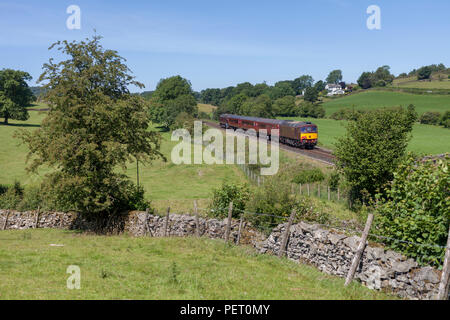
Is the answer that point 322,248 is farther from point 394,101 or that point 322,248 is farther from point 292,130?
point 394,101

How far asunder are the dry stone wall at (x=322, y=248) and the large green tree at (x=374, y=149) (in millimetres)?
16938

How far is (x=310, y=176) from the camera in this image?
130 feet

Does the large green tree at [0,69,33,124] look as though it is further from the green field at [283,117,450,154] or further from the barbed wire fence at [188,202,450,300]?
the barbed wire fence at [188,202,450,300]

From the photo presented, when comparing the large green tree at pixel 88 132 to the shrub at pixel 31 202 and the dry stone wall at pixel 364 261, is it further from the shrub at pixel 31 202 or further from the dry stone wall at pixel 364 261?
the dry stone wall at pixel 364 261

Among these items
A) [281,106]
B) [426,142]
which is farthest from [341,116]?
[426,142]

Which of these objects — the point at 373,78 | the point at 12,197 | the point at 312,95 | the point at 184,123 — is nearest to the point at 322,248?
the point at 12,197

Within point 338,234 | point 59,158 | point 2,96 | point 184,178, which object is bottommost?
point 184,178

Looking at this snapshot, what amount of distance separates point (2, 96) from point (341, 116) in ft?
311

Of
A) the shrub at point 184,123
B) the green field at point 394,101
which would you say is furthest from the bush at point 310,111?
the shrub at point 184,123

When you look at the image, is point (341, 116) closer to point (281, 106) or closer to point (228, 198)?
point (281, 106)

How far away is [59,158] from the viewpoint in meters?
22.2

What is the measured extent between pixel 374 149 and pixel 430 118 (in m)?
79.3

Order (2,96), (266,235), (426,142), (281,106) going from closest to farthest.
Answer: (266,235) → (426,142) → (2,96) → (281,106)

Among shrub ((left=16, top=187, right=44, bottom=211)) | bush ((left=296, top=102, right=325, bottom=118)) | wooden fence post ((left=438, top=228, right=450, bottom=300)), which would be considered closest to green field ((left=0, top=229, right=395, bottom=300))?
wooden fence post ((left=438, top=228, right=450, bottom=300))
